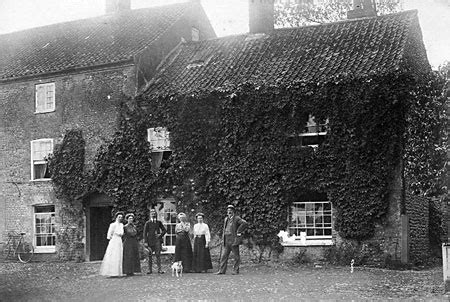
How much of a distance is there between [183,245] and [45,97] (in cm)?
1163

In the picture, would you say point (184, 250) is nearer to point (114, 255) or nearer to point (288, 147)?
point (114, 255)

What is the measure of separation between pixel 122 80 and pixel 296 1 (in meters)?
18.5

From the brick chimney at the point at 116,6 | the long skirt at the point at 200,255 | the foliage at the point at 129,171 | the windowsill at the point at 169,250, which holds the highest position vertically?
the brick chimney at the point at 116,6

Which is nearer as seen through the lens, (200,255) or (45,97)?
(200,255)

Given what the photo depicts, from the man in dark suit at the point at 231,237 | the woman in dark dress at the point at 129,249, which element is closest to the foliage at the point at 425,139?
the man in dark suit at the point at 231,237

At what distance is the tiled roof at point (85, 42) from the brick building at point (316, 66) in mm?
1656

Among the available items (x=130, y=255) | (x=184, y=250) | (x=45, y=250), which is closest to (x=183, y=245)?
(x=184, y=250)

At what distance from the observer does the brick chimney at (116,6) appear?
110 ft

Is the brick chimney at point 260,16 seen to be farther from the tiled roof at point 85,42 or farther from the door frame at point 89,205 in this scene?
the door frame at point 89,205

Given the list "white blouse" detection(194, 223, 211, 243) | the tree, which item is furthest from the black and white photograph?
the tree

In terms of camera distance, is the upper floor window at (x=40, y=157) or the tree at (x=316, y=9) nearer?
the upper floor window at (x=40, y=157)

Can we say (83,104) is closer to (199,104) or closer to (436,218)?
(199,104)

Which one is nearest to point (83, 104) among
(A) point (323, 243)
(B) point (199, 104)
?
(B) point (199, 104)

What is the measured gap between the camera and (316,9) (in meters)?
41.5
